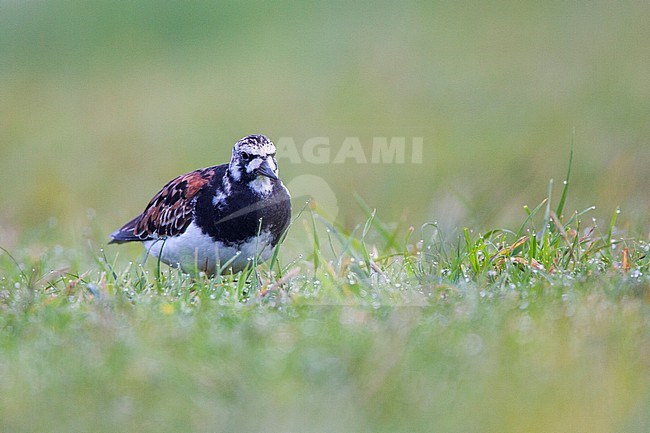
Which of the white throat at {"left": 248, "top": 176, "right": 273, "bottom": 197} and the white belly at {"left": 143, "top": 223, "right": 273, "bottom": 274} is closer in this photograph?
the white belly at {"left": 143, "top": 223, "right": 273, "bottom": 274}

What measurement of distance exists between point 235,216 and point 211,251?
0.27 m

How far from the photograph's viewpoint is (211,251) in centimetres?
645

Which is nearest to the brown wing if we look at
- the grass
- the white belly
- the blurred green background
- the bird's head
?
the white belly

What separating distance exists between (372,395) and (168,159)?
10.4 m

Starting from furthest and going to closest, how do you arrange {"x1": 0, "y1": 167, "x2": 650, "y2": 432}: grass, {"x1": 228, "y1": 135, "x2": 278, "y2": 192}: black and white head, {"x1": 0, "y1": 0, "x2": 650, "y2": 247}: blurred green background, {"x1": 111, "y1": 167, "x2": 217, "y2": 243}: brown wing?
{"x1": 0, "y1": 0, "x2": 650, "y2": 247}: blurred green background
{"x1": 111, "y1": 167, "x2": 217, "y2": 243}: brown wing
{"x1": 228, "y1": 135, "x2": 278, "y2": 192}: black and white head
{"x1": 0, "y1": 167, "x2": 650, "y2": 432}: grass

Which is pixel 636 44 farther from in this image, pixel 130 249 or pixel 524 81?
pixel 130 249

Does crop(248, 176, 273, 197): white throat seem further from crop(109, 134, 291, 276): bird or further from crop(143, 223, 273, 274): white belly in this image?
crop(143, 223, 273, 274): white belly

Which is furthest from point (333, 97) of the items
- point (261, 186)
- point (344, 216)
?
point (261, 186)

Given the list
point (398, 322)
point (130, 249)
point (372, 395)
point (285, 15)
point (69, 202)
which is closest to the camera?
point (372, 395)

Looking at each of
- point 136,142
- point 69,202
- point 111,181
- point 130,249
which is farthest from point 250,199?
point 136,142

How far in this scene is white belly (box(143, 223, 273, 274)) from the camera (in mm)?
6383

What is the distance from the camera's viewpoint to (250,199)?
648cm

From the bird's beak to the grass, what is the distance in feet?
3.70

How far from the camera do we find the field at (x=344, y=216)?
412 centimetres
